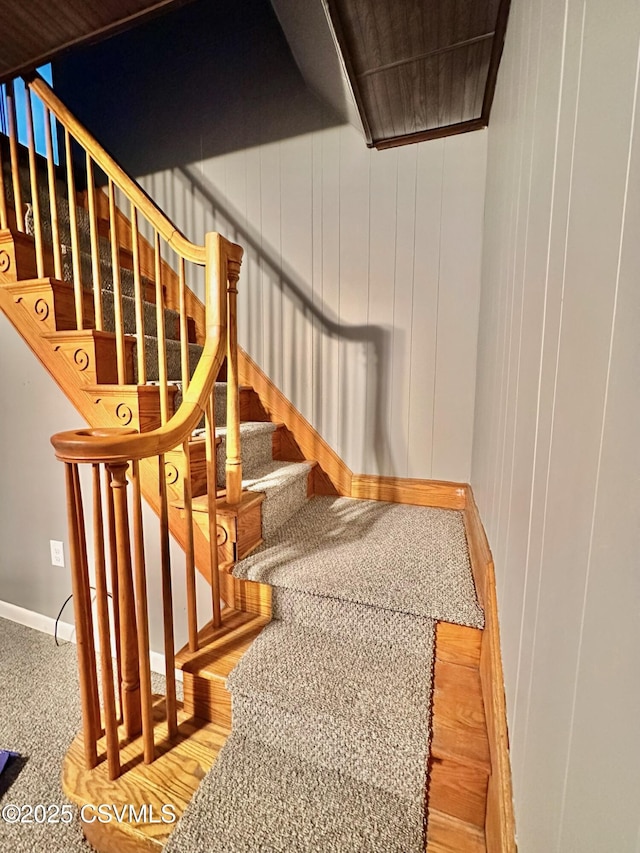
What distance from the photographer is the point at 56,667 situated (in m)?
1.72

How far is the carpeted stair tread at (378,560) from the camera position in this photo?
3.77ft

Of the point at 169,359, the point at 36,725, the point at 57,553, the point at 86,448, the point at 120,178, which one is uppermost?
the point at 120,178

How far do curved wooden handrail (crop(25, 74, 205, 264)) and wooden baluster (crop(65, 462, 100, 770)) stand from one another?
84 cm

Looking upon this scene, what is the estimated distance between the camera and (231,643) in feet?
3.92

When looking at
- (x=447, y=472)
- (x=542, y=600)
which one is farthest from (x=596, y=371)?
(x=447, y=472)

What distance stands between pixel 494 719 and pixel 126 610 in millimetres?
914

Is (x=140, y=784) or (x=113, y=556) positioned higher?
(x=113, y=556)

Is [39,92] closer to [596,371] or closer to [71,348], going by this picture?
[71,348]

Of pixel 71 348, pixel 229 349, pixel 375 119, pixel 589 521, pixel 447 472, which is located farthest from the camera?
pixel 447 472

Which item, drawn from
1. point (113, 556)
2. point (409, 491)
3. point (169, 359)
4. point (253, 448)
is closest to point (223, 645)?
point (113, 556)

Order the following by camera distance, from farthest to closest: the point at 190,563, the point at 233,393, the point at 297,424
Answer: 1. the point at 297,424
2. the point at 233,393
3. the point at 190,563

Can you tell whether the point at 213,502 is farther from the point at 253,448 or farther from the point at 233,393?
the point at 253,448

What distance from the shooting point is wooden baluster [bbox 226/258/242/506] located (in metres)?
1.30

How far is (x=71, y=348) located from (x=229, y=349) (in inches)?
27.4
